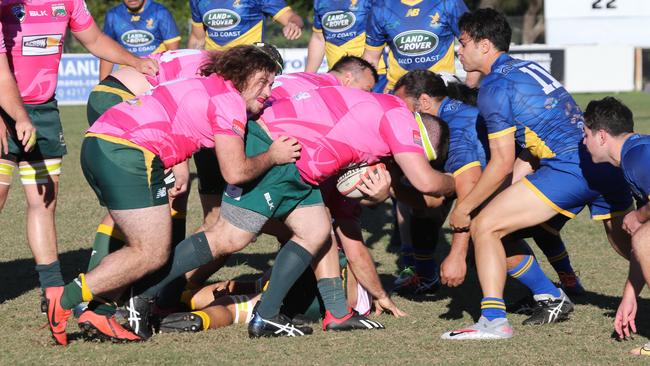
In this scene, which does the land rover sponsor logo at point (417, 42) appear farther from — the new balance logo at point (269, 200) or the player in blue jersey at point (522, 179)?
the new balance logo at point (269, 200)

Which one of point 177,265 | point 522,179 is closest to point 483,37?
point 522,179

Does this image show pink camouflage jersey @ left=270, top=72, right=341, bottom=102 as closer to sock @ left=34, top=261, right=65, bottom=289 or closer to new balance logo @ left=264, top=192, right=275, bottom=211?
new balance logo @ left=264, top=192, right=275, bottom=211

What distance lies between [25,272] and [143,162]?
2574 millimetres

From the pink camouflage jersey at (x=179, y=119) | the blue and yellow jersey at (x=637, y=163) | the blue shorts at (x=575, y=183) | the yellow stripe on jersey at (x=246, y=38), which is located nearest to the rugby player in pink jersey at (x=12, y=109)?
the pink camouflage jersey at (x=179, y=119)

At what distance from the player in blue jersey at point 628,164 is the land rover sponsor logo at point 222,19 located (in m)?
5.61

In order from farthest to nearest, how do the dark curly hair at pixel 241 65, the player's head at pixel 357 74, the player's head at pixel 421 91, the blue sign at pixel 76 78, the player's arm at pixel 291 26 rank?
the blue sign at pixel 76 78 → the player's arm at pixel 291 26 → the player's head at pixel 357 74 → the player's head at pixel 421 91 → the dark curly hair at pixel 241 65

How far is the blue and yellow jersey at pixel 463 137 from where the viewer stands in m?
6.26

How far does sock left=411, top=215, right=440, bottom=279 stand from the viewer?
7.17 meters

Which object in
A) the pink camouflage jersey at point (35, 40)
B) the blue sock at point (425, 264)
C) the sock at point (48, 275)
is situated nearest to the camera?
the pink camouflage jersey at point (35, 40)

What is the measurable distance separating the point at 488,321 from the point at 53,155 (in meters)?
2.77

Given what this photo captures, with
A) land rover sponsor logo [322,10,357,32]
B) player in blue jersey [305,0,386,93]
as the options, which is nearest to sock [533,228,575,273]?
player in blue jersey [305,0,386,93]

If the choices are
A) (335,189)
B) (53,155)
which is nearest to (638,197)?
(335,189)

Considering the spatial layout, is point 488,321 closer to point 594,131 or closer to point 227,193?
point 594,131

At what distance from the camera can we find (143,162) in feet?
18.0
